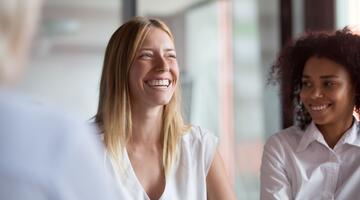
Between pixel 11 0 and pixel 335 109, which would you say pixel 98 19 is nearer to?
pixel 335 109

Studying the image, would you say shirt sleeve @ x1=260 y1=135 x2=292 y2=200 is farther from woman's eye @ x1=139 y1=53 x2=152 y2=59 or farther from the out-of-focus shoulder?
woman's eye @ x1=139 y1=53 x2=152 y2=59

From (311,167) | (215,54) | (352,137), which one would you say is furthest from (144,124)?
(215,54)

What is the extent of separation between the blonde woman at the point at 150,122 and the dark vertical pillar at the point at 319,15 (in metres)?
1.57

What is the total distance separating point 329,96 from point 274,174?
339 millimetres

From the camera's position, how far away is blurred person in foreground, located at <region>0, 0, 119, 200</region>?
41cm

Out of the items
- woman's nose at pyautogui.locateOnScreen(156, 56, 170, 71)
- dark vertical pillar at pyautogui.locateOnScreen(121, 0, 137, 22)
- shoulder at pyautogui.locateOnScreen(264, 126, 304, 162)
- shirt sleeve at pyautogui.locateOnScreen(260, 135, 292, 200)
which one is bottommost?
shirt sleeve at pyautogui.locateOnScreen(260, 135, 292, 200)

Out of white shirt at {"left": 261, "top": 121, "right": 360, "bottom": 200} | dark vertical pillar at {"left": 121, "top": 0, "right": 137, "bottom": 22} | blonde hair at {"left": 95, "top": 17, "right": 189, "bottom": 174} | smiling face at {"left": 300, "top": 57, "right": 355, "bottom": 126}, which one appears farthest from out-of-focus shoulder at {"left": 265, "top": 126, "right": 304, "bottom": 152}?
dark vertical pillar at {"left": 121, "top": 0, "right": 137, "bottom": 22}

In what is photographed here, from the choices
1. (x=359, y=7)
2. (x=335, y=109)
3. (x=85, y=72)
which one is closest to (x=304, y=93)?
(x=335, y=109)

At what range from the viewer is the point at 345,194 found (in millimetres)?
1854

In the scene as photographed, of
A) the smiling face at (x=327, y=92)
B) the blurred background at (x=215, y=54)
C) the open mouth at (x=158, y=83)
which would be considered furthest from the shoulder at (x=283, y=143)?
the blurred background at (x=215, y=54)

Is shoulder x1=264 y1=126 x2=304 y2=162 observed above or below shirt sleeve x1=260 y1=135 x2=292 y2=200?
above

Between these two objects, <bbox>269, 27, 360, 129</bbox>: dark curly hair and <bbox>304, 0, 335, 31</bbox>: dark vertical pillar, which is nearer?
<bbox>269, 27, 360, 129</bbox>: dark curly hair

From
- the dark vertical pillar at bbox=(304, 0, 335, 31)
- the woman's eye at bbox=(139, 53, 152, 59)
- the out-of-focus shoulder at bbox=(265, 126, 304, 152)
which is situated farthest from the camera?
the dark vertical pillar at bbox=(304, 0, 335, 31)

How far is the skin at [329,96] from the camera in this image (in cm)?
192
